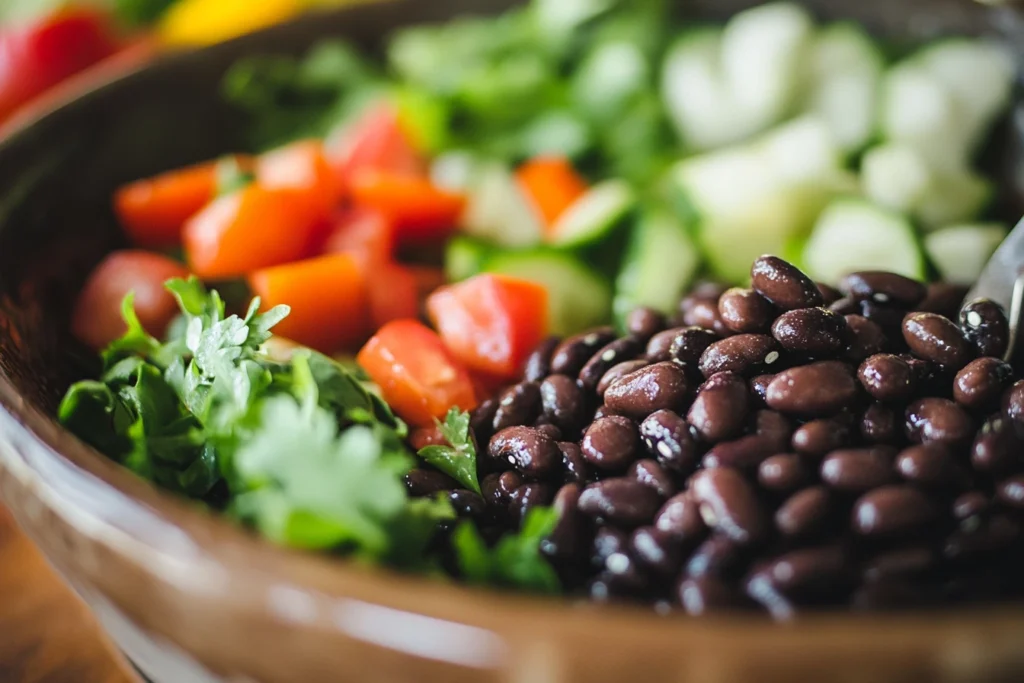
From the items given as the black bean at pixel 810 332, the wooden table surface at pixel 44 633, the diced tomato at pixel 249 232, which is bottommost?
the wooden table surface at pixel 44 633

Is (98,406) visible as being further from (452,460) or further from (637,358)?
(637,358)

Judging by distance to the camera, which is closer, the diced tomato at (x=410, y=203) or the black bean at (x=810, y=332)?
the black bean at (x=810, y=332)

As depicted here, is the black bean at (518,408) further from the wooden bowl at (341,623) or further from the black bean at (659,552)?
the wooden bowl at (341,623)

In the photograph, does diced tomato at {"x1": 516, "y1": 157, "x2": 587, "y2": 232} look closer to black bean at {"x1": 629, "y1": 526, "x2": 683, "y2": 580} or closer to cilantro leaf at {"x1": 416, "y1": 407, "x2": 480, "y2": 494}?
cilantro leaf at {"x1": 416, "y1": 407, "x2": 480, "y2": 494}

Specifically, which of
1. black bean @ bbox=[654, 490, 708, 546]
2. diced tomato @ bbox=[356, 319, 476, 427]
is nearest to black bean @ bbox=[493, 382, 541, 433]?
diced tomato @ bbox=[356, 319, 476, 427]

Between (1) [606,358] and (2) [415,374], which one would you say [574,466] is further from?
(2) [415,374]

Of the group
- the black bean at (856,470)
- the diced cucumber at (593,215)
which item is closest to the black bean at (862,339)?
the black bean at (856,470)
